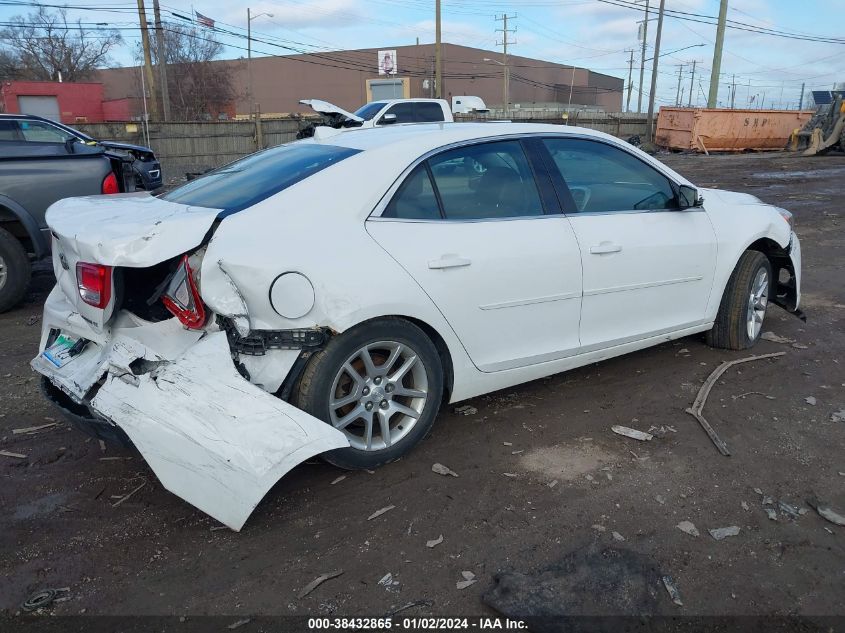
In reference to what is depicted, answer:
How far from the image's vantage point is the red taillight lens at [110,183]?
7059 millimetres

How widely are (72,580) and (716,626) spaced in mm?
2459

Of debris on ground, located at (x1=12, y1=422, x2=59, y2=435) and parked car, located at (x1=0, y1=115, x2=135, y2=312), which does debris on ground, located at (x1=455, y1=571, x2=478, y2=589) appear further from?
parked car, located at (x1=0, y1=115, x2=135, y2=312)

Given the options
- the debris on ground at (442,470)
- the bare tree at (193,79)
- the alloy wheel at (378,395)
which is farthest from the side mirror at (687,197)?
the bare tree at (193,79)

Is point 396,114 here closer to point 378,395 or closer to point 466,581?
point 378,395

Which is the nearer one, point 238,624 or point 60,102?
point 238,624

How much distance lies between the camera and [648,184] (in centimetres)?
440

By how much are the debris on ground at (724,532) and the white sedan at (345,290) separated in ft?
4.35

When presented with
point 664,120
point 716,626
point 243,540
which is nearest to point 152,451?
point 243,540

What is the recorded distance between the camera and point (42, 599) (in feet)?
8.30

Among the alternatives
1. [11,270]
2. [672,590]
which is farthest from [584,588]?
[11,270]

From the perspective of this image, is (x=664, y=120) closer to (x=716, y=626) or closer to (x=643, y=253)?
(x=643, y=253)

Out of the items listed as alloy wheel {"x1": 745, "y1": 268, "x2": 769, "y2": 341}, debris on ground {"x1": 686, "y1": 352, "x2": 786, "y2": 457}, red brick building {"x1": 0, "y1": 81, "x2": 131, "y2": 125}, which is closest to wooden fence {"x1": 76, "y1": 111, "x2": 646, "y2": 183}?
alloy wheel {"x1": 745, "y1": 268, "x2": 769, "y2": 341}

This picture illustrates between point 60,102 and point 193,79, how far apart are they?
1222 centimetres

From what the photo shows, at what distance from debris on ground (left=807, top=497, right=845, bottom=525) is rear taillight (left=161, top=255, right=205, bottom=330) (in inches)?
115
